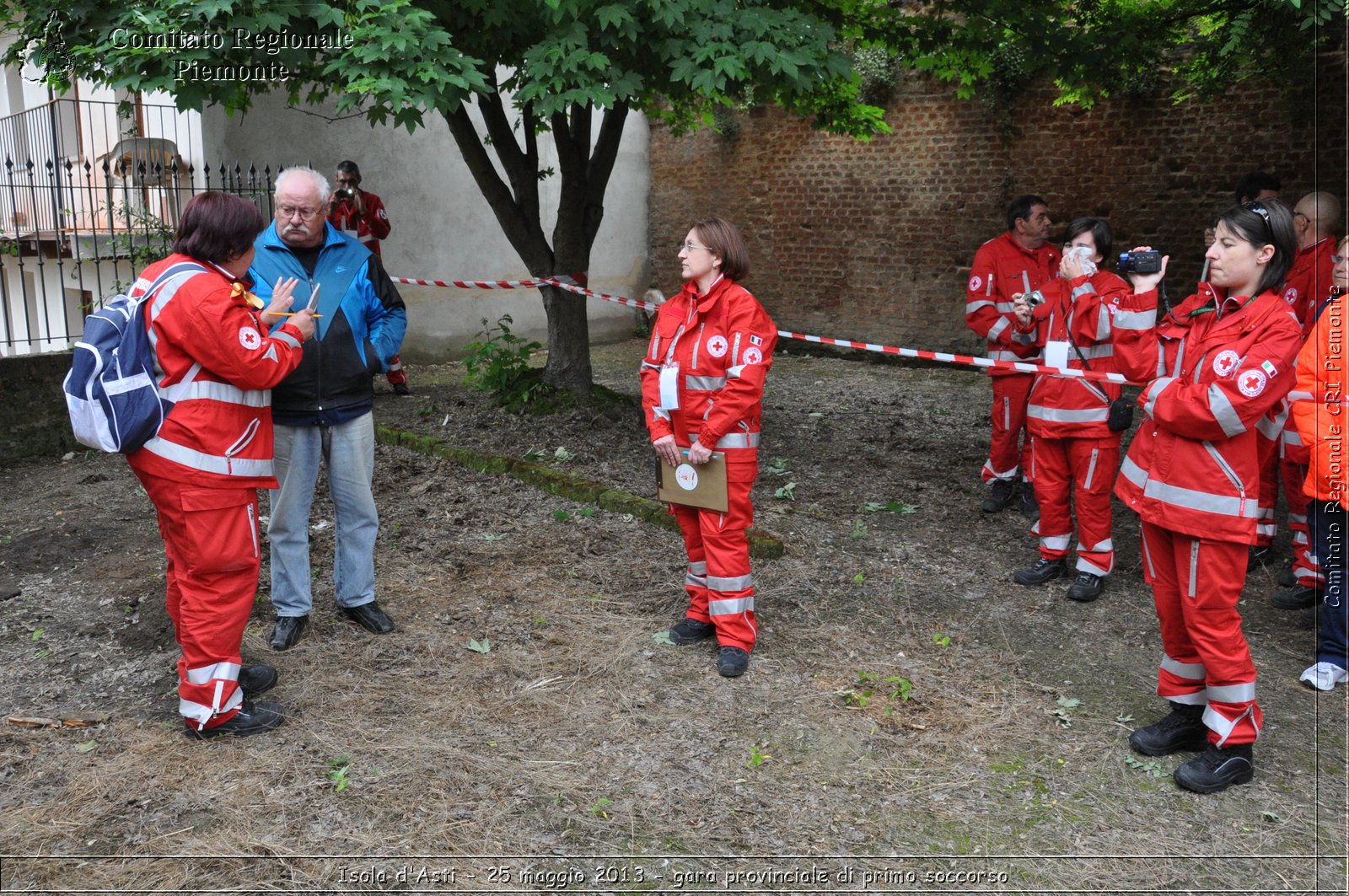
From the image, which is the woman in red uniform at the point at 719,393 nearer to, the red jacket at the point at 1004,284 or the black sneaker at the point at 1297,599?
the red jacket at the point at 1004,284

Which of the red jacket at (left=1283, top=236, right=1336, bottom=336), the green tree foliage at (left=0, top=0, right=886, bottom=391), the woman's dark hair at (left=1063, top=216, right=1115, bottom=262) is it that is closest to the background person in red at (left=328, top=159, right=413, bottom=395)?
the green tree foliage at (left=0, top=0, right=886, bottom=391)

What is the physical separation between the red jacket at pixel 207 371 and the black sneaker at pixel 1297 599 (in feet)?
15.4

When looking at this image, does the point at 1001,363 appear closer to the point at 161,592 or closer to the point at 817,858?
the point at 817,858

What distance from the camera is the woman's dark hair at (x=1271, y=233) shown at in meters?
3.46

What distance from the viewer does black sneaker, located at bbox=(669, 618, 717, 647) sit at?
4805 mm

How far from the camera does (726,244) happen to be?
443cm

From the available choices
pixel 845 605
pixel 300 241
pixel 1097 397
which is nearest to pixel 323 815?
pixel 300 241

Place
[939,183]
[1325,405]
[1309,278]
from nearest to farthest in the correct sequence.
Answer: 1. [1325,405]
2. [1309,278]
3. [939,183]

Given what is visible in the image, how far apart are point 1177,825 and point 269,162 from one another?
1063 centimetres

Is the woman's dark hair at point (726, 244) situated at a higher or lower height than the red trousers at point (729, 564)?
higher

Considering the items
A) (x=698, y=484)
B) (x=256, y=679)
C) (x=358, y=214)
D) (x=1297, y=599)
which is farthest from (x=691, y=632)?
(x=358, y=214)

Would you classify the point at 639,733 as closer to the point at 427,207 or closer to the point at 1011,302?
the point at 1011,302

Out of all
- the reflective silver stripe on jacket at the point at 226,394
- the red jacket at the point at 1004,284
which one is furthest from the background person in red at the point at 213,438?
the red jacket at the point at 1004,284

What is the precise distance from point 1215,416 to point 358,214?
27.1 ft
